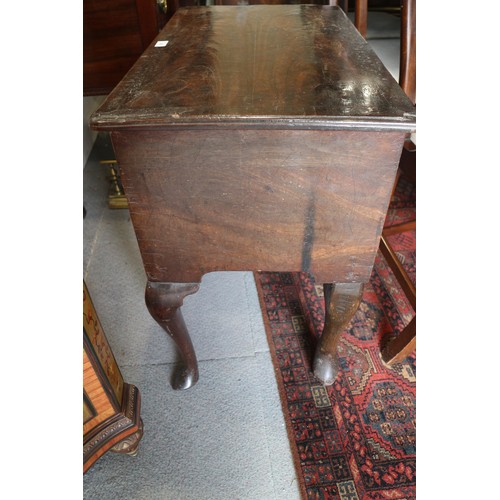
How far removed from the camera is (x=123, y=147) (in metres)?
0.69

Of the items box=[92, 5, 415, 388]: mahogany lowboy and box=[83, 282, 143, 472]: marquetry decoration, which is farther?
box=[83, 282, 143, 472]: marquetry decoration

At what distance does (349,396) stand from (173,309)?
1.71 feet

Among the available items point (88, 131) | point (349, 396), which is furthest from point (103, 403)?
point (88, 131)

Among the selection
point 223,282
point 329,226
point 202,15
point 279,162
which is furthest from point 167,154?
point 223,282

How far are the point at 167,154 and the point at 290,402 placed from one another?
0.72 metres

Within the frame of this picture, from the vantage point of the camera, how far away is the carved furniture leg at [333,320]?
889mm

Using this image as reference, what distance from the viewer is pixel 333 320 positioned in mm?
973

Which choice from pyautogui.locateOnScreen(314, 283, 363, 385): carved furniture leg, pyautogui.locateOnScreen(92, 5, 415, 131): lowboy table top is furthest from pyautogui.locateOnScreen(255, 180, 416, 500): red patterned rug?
pyautogui.locateOnScreen(92, 5, 415, 131): lowboy table top

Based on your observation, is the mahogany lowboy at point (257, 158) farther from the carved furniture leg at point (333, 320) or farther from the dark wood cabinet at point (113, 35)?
the dark wood cabinet at point (113, 35)

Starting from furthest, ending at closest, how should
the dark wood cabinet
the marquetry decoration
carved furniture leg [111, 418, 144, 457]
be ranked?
the dark wood cabinet → carved furniture leg [111, 418, 144, 457] → the marquetry decoration

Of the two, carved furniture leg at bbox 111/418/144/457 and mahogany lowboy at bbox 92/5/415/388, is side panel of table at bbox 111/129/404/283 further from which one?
carved furniture leg at bbox 111/418/144/457

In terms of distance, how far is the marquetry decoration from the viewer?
2.65ft

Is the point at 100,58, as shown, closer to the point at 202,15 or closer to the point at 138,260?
the point at 202,15

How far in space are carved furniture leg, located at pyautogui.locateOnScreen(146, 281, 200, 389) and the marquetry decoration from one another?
11 cm
